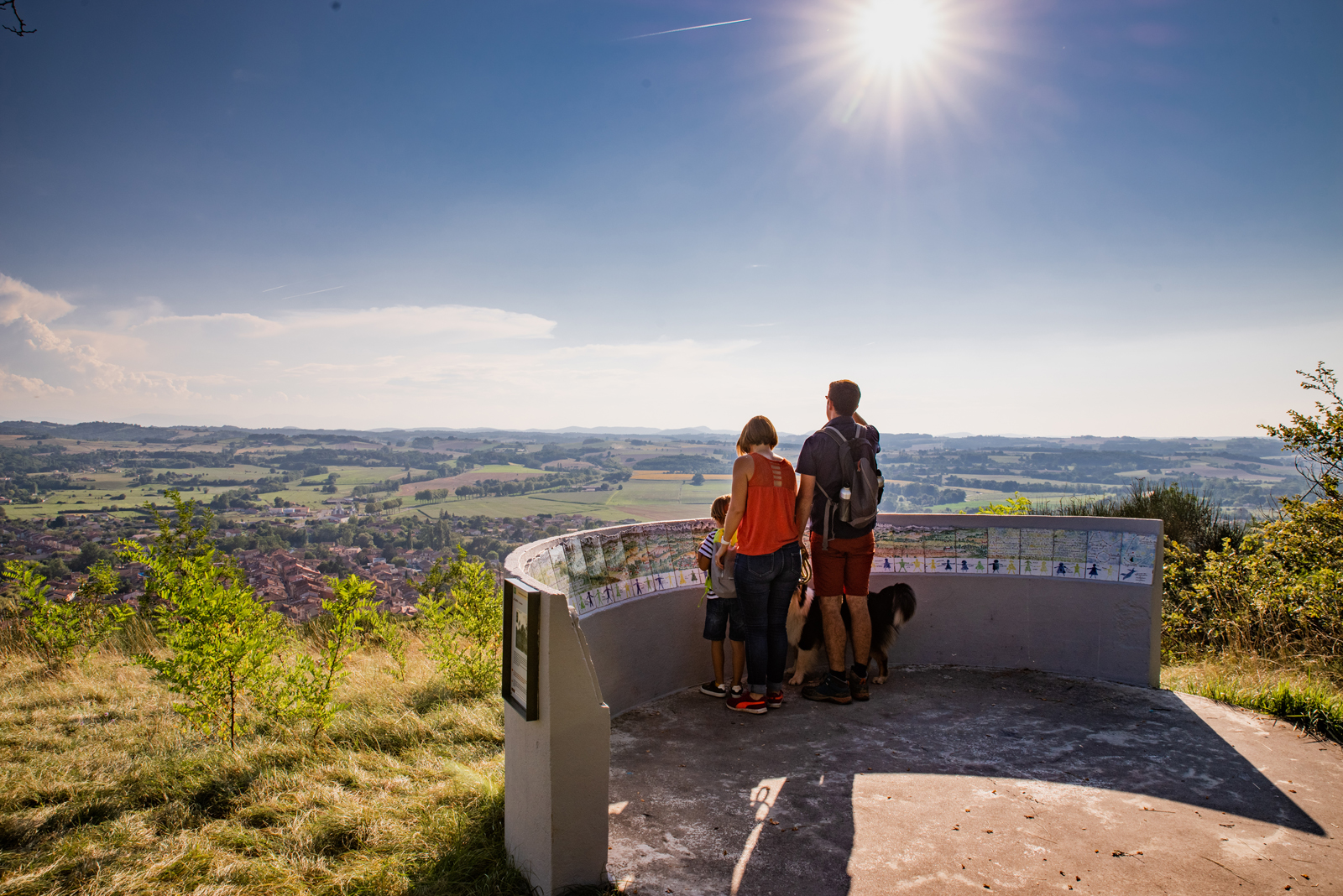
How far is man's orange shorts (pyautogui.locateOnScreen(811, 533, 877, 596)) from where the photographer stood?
5.10m

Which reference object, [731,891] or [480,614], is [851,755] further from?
[480,614]

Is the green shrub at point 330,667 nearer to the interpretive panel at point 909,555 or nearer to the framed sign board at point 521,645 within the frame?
the interpretive panel at point 909,555

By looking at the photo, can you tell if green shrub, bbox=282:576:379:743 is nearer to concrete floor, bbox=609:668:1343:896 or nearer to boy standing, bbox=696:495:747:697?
concrete floor, bbox=609:668:1343:896

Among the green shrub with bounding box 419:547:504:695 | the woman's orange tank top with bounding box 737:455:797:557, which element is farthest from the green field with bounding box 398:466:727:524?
the woman's orange tank top with bounding box 737:455:797:557

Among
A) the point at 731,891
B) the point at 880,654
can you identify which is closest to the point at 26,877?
the point at 731,891

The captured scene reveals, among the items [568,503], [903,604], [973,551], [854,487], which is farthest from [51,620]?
[568,503]

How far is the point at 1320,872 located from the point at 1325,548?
528 cm

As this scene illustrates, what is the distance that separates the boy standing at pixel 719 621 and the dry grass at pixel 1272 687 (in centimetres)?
345

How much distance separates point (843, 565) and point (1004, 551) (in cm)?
173

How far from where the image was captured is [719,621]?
5.06 meters

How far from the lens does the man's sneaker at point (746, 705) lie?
4840 mm

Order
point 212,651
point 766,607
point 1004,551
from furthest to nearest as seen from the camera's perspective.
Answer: point 1004,551
point 766,607
point 212,651

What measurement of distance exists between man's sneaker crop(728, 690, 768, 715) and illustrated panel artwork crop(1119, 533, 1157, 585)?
317 centimetres

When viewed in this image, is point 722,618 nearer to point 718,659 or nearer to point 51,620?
point 718,659
